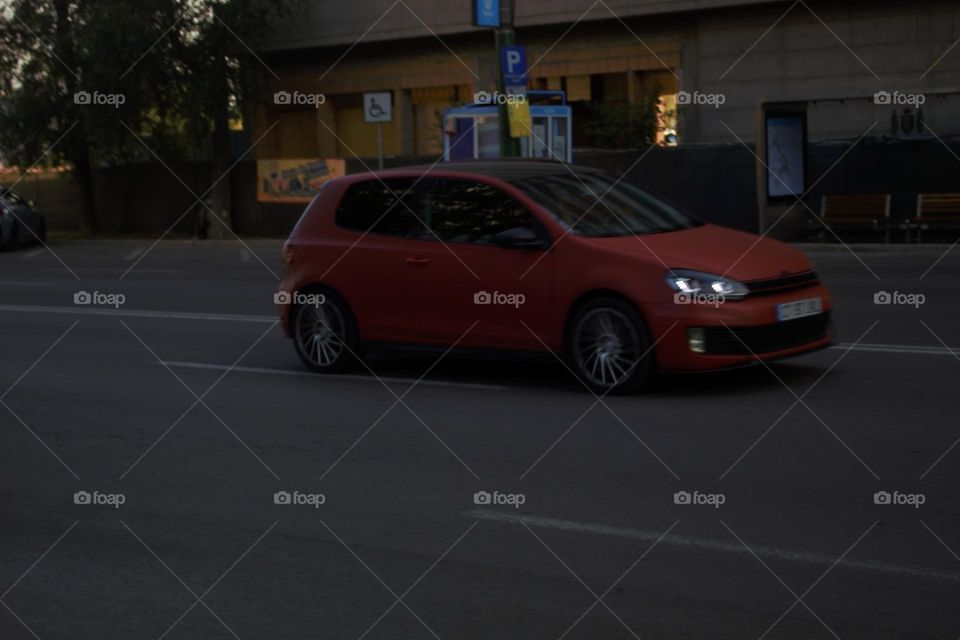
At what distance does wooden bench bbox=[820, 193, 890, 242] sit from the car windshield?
12.6 metres

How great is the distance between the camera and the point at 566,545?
632 centimetres

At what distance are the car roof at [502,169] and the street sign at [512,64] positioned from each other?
1134 cm

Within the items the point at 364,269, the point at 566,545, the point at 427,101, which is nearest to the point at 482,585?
the point at 566,545

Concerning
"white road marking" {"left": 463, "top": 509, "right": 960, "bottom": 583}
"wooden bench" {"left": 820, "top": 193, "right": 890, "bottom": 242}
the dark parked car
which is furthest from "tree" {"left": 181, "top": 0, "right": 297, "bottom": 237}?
"white road marking" {"left": 463, "top": 509, "right": 960, "bottom": 583}

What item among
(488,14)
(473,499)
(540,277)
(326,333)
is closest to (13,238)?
(488,14)

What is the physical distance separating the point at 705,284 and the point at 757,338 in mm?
518

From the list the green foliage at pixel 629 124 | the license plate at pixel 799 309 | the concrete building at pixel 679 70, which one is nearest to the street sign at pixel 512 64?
the concrete building at pixel 679 70

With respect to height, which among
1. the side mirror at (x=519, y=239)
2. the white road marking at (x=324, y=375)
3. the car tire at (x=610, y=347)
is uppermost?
the side mirror at (x=519, y=239)

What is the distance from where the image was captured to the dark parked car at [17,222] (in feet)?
107

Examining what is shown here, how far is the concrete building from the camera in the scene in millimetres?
25438

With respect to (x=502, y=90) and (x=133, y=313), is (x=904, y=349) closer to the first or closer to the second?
(x=133, y=313)

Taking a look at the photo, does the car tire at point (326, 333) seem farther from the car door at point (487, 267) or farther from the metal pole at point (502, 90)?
the metal pole at point (502, 90)

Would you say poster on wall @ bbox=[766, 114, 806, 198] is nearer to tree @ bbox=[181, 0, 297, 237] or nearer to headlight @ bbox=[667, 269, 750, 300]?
headlight @ bbox=[667, 269, 750, 300]

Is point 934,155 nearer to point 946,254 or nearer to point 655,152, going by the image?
point 946,254
